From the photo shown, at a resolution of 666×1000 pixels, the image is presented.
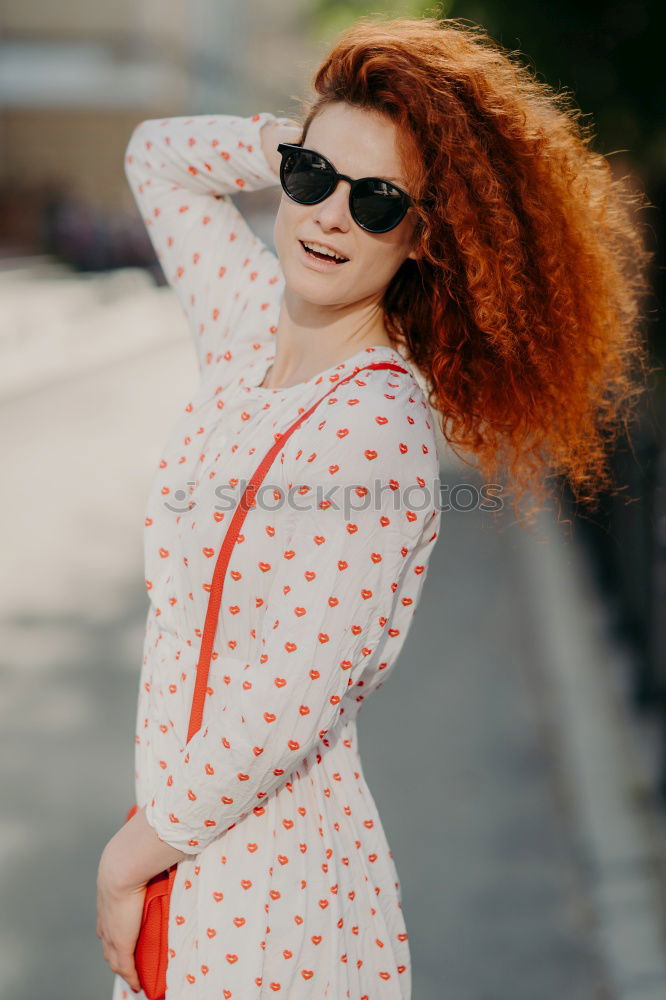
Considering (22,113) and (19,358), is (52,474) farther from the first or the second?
(22,113)

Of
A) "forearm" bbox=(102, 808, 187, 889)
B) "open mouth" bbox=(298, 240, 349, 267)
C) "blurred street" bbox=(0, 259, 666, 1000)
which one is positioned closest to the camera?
"forearm" bbox=(102, 808, 187, 889)

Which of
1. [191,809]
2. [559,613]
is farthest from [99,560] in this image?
[191,809]

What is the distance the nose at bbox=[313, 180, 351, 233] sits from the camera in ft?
5.52

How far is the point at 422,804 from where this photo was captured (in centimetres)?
454

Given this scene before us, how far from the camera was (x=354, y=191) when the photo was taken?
1.67m

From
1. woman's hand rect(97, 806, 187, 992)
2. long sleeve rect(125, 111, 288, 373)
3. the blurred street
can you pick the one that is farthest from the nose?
woman's hand rect(97, 806, 187, 992)

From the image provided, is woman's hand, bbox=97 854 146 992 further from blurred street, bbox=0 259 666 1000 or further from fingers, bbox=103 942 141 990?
blurred street, bbox=0 259 666 1000

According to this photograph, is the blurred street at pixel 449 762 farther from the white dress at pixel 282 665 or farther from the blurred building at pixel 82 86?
the blurred building at pixel 82 86

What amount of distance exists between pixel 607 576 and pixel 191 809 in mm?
5548

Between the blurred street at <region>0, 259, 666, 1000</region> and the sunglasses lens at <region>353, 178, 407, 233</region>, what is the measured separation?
23.8 inches

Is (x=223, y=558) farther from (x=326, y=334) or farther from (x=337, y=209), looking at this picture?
(x=337, y=209)

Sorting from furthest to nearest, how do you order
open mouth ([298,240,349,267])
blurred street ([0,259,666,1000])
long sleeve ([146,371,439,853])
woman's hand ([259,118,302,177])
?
blurred street ([0,259,666,1000]), woman's hand ([259,118,302,177]), open mouth ([298,240,349,267]), long sleeve ([146,371,439,853])

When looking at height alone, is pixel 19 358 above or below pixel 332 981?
below

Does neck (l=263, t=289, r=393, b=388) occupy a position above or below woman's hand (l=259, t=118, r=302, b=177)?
below
